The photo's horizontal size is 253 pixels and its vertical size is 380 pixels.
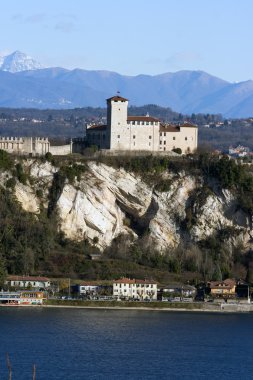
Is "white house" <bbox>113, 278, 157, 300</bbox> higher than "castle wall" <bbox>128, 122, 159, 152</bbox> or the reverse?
the reverse

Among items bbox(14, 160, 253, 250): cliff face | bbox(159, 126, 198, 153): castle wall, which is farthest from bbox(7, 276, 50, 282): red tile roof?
bbox(159, 126, 198, 153): castle wall

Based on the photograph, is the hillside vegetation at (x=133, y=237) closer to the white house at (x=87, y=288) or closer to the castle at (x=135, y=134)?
the castle at (x=135, y=134)

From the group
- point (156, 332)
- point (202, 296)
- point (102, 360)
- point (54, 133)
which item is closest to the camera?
point (102, 360)

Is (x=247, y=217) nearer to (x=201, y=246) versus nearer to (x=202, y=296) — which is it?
(x=201, y=246)

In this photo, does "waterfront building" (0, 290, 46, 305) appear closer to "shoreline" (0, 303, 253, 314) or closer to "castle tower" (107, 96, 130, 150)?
"shoreline" (0, 303, 253, 314)

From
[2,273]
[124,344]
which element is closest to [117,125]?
[2,273]

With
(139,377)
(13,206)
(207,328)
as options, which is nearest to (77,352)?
(139,377)
